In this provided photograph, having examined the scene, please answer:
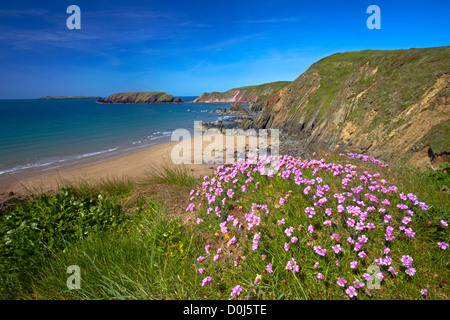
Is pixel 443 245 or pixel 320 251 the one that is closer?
pixel 443 245

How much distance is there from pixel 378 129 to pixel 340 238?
404 inches

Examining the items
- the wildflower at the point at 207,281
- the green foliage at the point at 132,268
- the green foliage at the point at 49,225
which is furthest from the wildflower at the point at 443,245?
the green foliage at the point at 49,225

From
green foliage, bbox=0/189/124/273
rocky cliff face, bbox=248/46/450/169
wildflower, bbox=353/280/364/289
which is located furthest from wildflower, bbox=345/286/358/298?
rocky cliff face, bbox=248/46/450/169

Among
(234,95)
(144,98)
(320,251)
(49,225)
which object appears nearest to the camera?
(320,251)

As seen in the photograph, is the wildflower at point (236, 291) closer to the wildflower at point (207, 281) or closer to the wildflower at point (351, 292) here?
the wildflower at point (207, 281)

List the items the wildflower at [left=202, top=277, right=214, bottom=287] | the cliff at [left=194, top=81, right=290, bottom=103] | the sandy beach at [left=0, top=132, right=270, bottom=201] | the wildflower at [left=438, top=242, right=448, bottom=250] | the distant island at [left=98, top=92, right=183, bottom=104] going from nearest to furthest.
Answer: the wildflower at [left=438, top=242, right=448, bottom=250] → the wildflower at [left=202, top=277, right=214, bottom=287] → the sandy beach at [left=0, top=132, right=270, bottom=201] → the cliff at [left=194, top=81, right=290, bottom=103] → the distant island at [left=98, top=92, right=183, bottom=104]

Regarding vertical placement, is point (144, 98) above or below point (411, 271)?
above

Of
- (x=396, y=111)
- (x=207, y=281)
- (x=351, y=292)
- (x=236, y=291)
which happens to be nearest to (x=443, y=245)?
(x=351, y=292)

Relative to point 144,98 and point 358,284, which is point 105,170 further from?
point 144,98

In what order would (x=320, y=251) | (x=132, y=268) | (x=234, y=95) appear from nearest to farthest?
(x=320, y=251)
(x=132, y=268)
(x=234, y=95)

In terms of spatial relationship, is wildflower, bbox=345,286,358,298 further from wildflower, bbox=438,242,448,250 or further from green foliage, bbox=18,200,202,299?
green foliage, bbox=18,200,202,299
